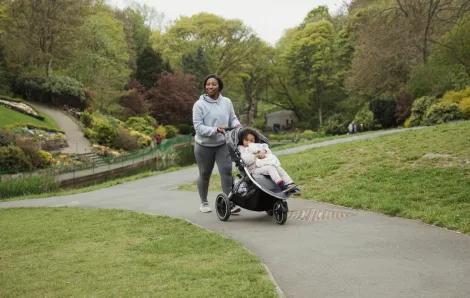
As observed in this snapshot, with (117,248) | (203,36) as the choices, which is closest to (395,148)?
(117,248)

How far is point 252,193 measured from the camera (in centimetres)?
727

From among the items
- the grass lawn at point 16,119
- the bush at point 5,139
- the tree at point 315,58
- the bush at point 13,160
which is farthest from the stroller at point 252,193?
the tree at point 315,58

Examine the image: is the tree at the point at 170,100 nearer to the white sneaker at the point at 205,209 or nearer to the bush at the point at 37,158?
the bush at the point at 37,158

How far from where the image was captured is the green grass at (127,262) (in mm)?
4223

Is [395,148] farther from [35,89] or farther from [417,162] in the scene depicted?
[35,89]

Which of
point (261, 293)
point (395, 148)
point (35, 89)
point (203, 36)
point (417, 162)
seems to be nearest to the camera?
point (261, 293)

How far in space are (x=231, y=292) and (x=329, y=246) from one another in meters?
2.02

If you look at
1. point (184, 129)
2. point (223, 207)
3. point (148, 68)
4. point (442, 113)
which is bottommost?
point (223, 207)

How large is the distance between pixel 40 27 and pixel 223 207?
3726 centimetres

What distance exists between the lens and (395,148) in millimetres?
12656

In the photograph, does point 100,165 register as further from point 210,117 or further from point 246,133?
point 246,133

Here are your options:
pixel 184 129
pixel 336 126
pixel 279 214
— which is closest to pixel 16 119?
pixel 184 129

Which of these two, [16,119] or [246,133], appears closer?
[246,133]

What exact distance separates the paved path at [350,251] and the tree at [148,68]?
4836cm
